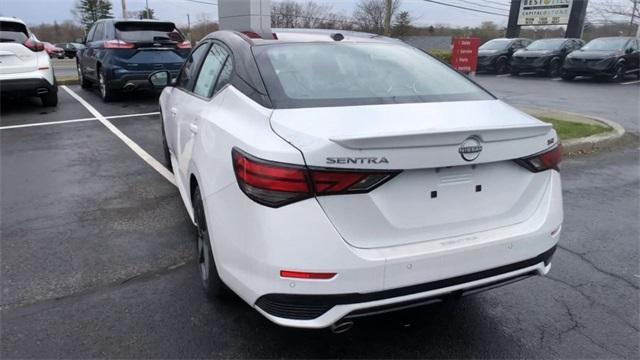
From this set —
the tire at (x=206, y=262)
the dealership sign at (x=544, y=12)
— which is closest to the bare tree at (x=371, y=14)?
the dealership sign at (x=544, y=12)

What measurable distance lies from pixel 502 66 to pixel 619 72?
16.4 ft

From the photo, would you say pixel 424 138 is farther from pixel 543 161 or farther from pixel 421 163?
pixel 543 161

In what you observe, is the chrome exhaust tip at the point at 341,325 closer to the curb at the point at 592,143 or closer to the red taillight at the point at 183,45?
the curb at the point at 592,143

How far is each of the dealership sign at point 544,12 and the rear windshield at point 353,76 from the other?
2857 centimetres

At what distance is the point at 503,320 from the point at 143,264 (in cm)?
247

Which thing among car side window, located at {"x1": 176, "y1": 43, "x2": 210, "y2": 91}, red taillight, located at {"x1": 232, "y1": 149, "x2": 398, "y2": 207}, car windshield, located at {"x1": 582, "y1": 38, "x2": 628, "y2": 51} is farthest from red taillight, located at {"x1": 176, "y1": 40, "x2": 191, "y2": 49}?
car windshield, located at {"x1": 582, "y1": 38, "x2": 628, "y2": 51}

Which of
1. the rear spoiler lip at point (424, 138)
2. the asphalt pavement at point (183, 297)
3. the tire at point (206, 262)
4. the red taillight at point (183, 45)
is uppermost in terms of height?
the rear spoiler lip at point (424, 138)

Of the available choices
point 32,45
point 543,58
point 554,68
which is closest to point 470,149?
point 32,45

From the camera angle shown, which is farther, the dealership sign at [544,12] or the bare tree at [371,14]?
the bare tree at [371,14]

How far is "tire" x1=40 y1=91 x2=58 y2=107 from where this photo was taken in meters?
9.66

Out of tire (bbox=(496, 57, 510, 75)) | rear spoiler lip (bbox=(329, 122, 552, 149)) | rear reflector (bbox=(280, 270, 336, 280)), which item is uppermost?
rear spoiler lip (bbox=(329, 122, 552, 149))

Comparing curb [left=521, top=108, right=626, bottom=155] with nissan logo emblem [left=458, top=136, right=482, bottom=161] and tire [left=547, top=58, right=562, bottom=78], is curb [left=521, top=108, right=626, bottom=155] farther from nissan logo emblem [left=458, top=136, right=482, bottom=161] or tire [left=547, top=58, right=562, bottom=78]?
tire [left=547, top=58, right=562, bottom=78]

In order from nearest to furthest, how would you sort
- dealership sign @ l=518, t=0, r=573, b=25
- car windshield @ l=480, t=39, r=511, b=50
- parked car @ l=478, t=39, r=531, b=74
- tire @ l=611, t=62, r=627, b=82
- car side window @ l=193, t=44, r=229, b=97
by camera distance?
car side window @ l=193, t=44, r=229, b=97 < tire @ l=611, t=62, r=627, b=82 < parked car @ l=478, t=39, r=531, b=74 < car windshield @ l=480, t=39, r=511, b=50 < dealership sign @ l=518, t=0, r=573, b=25

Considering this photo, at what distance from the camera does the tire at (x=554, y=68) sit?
20.1 meters
